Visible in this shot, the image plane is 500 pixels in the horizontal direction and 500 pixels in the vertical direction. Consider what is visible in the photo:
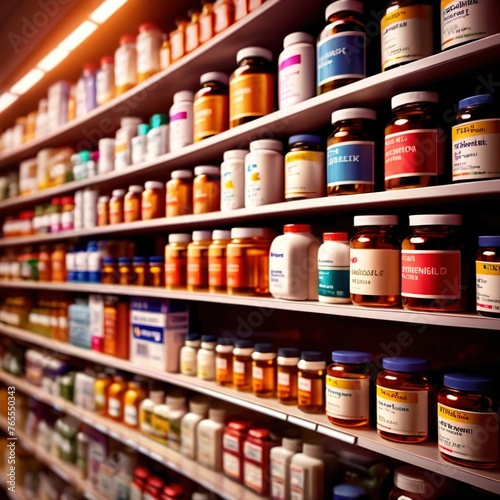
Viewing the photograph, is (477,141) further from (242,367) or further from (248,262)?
(242,367)

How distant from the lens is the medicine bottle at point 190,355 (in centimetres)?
187

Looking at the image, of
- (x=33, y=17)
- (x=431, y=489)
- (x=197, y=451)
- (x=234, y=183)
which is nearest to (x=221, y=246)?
(x=234, y=183)

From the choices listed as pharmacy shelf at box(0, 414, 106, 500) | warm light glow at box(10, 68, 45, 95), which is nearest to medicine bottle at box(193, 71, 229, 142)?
warm light glow at box(10, 68, 45, 95)

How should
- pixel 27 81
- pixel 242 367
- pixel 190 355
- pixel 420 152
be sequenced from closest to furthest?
pixel 420 152 < pixel 242 367 < pixel 190 355 < pixel 27 81

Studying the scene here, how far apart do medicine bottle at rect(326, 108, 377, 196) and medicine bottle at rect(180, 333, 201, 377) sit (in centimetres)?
Answer: 90

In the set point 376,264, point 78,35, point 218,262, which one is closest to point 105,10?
point 78,35

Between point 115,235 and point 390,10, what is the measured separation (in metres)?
1.83

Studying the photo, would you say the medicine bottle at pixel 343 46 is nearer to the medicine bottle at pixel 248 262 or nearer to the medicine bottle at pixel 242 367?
the medicine bottle at pixel 248 262

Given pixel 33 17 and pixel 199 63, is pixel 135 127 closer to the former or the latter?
pixel 199 63

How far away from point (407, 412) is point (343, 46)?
946 mm

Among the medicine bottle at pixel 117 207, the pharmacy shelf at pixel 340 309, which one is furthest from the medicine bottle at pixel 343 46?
the medicine bottle at pixel 117 207

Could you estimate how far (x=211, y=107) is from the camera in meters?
1.68

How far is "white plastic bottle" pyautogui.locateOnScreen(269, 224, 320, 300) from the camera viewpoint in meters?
1.40

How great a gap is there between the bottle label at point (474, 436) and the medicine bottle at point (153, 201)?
1388mm
